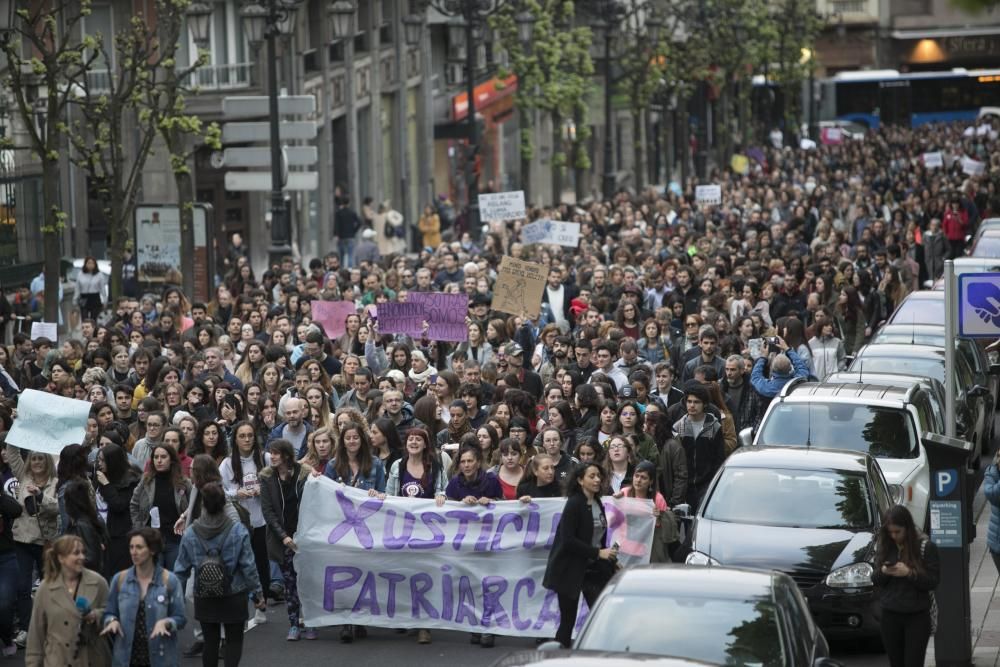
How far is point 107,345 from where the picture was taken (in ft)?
63.0

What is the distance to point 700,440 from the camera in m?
15.3

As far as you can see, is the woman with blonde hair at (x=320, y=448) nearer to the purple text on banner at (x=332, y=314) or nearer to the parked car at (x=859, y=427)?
the parked car at (x=859, y=427)

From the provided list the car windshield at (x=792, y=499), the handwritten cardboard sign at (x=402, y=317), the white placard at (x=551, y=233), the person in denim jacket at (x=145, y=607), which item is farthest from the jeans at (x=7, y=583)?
the white placard at (x=551, y=233)

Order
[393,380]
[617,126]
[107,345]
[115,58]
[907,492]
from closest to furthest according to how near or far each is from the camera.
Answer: [907,492] < [393,380] < [107,345] < [115,58] < [617,126]

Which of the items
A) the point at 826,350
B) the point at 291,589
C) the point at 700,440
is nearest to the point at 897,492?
the point at 700,440

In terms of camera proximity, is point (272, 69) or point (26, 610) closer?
point (26, 610)

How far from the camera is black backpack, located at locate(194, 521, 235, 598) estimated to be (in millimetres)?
11469

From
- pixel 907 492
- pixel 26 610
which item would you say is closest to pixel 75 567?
pixel 26 610

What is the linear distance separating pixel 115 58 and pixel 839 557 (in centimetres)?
3024

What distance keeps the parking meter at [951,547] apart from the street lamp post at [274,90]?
16142mm

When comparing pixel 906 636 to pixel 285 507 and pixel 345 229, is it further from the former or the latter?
pixel 345 229

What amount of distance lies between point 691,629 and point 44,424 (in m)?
6.16

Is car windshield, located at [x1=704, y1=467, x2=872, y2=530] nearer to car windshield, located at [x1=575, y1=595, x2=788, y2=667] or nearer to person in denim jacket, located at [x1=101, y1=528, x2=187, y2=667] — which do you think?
car windshield, located at [x1=575, y1=595, x2=788, y2=667]

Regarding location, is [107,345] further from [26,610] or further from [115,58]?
[115,58]
